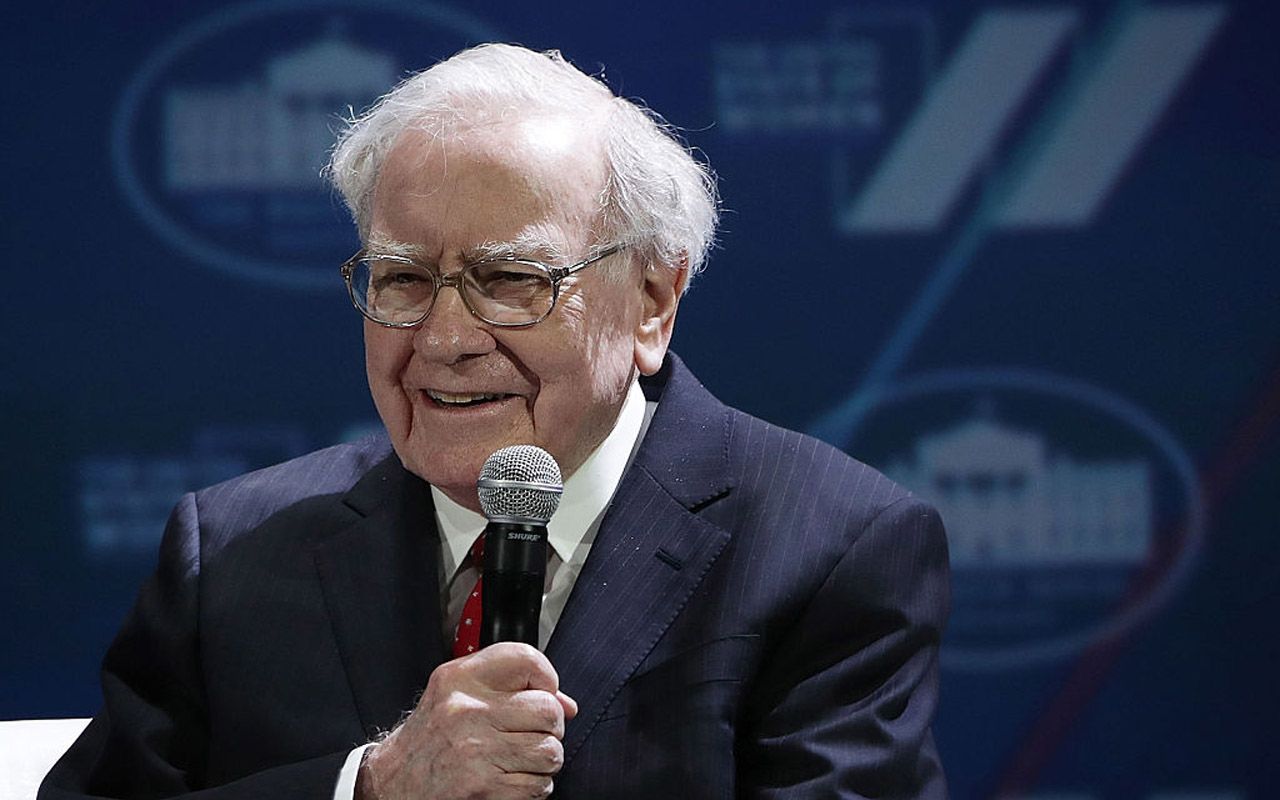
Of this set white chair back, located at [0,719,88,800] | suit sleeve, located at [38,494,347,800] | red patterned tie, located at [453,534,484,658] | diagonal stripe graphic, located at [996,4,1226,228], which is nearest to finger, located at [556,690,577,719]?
red patterned tie, located at [453,534,484,658]

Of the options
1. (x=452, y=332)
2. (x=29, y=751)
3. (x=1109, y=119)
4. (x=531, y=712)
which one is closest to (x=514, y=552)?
(x=531, y=712)

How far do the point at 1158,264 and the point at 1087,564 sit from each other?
0.60 meters

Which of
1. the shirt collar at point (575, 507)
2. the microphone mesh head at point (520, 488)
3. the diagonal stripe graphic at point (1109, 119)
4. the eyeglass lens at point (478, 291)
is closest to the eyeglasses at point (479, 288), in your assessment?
the eyeglass lens at point (478, 291)

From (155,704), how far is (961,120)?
1885 mm

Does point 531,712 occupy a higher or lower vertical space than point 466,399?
lower

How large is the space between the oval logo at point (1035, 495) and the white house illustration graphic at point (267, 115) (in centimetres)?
113

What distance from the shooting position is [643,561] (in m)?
1.93

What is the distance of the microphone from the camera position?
1455 mm

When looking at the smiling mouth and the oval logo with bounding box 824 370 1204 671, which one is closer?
the smiling mouth

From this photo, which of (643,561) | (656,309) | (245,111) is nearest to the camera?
(643,561)

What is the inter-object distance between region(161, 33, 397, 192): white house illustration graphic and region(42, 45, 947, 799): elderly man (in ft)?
3.30

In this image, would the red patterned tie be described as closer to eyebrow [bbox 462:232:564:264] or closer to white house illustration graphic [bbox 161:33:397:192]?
eyebrow [bbox 462:232:564:264]

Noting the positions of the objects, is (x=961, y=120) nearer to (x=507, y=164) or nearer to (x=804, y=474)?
(x=804, y=474)

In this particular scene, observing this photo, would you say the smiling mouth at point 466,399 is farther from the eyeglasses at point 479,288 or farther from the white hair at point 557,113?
the white hair at point 557,113
